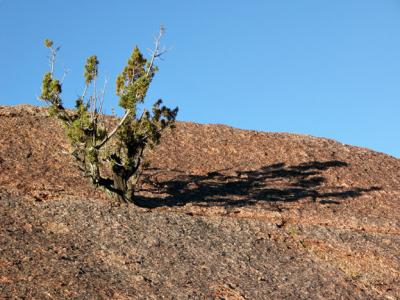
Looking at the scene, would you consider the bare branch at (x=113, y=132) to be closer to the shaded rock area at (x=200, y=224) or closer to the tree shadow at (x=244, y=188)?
the shaded rock area at (x=200, y=224)

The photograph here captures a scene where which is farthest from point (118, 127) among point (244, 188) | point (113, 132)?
point (244, 188)

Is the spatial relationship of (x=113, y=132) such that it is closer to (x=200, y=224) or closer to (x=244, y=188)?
(x=200, y=224)

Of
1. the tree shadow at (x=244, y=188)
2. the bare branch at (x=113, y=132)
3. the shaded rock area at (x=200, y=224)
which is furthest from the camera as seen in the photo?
the tree shadow at (x=244, y=188)

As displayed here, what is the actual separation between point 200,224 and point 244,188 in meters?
3.91

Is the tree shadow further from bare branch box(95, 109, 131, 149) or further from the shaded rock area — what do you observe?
bare branch box(95, 109, 131, 149)

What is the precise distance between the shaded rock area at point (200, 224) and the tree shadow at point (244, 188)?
7 centimetres

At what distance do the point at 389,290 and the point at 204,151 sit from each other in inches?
397

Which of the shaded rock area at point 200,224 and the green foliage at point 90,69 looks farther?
the green foliage at point 90,69

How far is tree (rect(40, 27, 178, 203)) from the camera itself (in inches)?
676

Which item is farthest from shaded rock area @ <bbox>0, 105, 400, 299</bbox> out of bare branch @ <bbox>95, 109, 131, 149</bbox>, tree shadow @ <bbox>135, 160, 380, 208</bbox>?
bare branch @ <bbox>95, 109, 131, 149</bbox>

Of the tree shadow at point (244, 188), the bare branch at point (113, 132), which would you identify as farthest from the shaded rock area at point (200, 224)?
the bare branch at point (113, 132)

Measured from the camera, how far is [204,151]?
926 inches

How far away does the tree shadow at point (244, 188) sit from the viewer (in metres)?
18.9

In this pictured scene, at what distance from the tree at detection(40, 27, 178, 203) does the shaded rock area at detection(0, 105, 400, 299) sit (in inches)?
26.5
